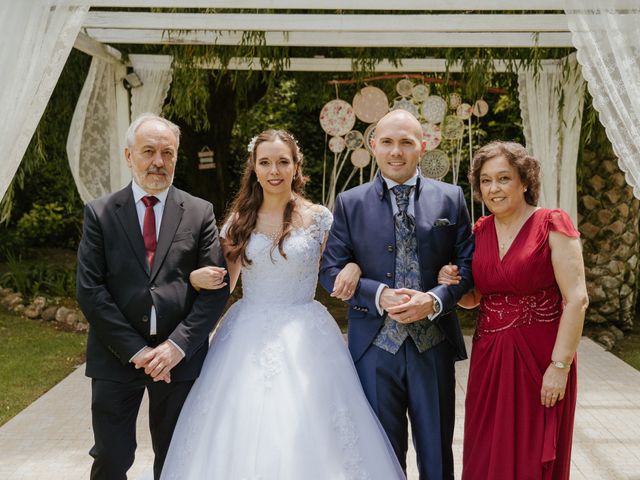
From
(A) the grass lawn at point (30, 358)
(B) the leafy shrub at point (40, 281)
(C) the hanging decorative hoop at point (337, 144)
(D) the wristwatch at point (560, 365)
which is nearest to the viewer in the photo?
(D) the wristwatch at point (560, 365)

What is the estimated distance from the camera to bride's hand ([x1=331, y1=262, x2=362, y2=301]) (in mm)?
2762

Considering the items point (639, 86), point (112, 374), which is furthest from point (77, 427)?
point (639, 86)

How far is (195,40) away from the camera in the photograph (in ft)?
16.9

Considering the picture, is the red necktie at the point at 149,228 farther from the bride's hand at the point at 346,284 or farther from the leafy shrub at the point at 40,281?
the leafy shrub at the point at 40,281

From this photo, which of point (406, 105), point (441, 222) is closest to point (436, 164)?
point (406, 105)

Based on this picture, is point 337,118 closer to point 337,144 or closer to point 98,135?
point 337,144

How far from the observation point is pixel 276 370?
2863 mm

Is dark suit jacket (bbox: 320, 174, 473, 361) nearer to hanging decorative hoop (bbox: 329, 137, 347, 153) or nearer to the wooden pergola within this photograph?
the wooden pergola

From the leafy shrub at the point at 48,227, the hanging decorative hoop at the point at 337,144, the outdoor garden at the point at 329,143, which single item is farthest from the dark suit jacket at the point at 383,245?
the leafy shrub at the point at 48,227

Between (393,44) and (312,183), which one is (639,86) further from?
(312,183)

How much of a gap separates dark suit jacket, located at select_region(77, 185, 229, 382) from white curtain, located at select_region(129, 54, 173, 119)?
10.2 feet

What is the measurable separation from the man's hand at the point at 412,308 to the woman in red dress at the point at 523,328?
0.49 feet

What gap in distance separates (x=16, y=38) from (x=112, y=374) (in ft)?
5.47

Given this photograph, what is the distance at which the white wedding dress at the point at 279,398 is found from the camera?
106 inches
